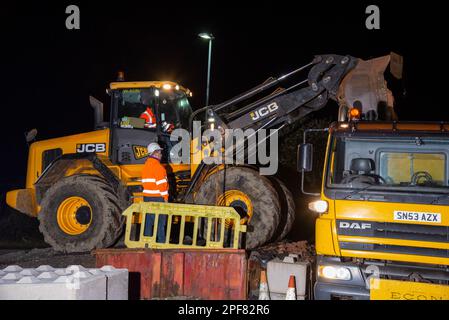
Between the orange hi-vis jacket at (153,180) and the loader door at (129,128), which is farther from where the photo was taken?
the loader door at (129,128)

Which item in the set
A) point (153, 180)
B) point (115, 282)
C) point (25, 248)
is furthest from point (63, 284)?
point (25, 248)

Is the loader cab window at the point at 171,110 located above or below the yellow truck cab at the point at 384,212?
above

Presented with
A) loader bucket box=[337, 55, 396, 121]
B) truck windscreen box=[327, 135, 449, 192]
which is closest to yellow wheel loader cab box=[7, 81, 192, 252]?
loader bucket box=[337, 55, 396, 121]

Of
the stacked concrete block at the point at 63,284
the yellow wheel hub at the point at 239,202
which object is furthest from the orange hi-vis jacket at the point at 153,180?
the stacked concrete block at the point at 63,284

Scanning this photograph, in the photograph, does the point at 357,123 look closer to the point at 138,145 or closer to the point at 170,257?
the point at 170,257

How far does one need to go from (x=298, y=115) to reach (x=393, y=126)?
306 cm

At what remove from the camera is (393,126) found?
670 cm

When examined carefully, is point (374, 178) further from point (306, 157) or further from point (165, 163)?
point (165, 163)

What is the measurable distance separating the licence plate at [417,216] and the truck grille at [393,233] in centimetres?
7

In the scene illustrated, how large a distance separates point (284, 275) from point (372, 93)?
3100mm

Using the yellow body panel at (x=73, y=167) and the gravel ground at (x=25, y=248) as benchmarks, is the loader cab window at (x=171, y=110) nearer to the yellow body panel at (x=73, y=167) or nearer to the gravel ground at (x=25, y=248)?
the yellow body panel at (x=73, y=167)

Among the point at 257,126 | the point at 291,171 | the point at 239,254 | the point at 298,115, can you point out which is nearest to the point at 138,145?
the point at 257,126

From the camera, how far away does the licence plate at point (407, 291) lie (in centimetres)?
577

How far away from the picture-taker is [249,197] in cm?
884
